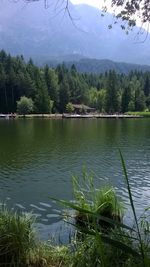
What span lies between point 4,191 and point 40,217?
5.67 m

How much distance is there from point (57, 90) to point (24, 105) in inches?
714

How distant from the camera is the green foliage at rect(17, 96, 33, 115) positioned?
129375 mm

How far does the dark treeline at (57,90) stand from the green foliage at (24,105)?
2.88m

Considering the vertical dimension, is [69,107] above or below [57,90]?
below

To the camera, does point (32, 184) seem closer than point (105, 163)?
Yes

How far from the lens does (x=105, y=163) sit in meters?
32.8

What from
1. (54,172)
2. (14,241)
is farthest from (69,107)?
(14,241)

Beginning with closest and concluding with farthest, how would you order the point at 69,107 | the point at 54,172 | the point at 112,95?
the point at 54,172
the point at 69,107
the point at 112,95

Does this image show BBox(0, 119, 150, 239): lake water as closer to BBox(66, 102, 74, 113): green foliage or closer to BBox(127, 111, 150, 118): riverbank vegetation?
BBox(66, 102, 74, 113): green foliage

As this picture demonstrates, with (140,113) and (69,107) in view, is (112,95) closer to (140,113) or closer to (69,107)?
(140,113)

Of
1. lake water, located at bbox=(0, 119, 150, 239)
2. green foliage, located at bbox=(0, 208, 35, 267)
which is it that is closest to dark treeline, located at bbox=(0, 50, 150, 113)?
lake water, located at bbox=(0, 119, 150, 239)

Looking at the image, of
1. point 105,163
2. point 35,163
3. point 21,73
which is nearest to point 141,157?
point 105,163

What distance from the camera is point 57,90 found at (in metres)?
143

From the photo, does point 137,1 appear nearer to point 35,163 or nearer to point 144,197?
point 144,197
